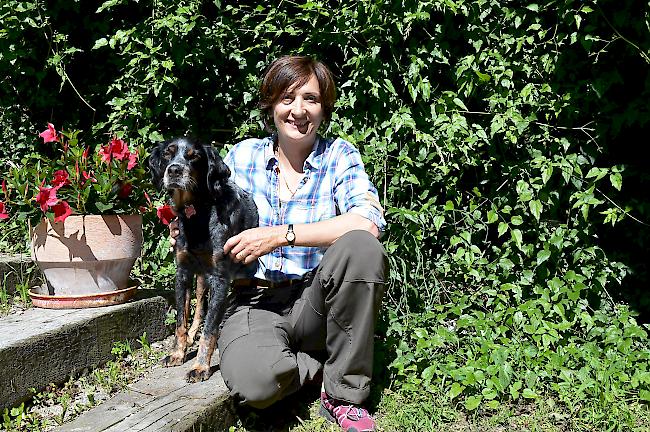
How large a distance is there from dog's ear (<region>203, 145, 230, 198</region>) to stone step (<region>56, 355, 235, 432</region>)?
0.81 metres

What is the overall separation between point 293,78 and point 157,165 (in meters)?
0.71

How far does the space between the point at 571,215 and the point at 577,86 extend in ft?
2.34

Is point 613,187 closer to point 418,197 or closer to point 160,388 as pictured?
point 418,197

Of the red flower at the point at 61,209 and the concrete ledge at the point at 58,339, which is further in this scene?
the red flower at the point at 61,209

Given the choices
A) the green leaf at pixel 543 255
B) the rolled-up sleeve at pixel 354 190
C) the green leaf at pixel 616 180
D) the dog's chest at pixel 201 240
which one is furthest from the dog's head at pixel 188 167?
the green leaf at pixel 616 180

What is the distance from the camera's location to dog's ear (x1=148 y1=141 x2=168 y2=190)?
279cm

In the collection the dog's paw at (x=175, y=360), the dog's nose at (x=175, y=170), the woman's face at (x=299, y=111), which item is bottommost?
the dog's paw at (x=175, y=360)

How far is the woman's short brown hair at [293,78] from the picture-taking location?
2.78 metres

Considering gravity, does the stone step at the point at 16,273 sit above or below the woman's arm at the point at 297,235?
below

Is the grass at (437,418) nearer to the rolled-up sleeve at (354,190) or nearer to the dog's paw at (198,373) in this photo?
the dog's paw at (198,373)

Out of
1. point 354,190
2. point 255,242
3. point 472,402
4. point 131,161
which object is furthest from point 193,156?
point 472,402

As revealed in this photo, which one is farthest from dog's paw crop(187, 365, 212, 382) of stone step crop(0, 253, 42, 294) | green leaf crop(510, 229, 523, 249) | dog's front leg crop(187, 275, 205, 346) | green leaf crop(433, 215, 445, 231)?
green leaf crop(510, 229, 523, 249)

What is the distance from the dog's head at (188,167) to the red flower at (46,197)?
20.1 inches

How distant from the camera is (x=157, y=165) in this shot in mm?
2816
